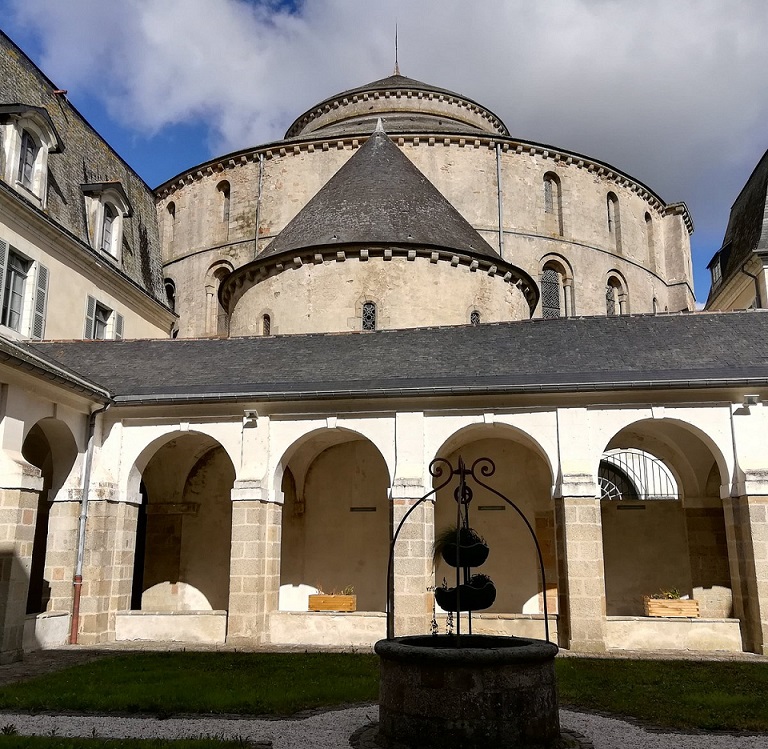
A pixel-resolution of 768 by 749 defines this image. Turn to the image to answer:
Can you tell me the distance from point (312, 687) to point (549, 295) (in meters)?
20.7

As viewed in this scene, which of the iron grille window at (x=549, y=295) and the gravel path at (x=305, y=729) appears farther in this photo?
the iron grille window at (x=549, y=295)

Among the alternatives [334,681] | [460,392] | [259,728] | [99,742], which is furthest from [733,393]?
[99,742]

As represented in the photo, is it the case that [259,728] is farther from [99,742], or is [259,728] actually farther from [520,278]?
[520,278]

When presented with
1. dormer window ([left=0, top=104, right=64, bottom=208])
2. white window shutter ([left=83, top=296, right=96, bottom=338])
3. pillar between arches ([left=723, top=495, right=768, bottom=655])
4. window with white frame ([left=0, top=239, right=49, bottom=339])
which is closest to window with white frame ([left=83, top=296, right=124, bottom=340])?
white window shutter ([left=83, top=296, right=96, bottom=338])

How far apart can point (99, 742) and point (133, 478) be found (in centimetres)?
846

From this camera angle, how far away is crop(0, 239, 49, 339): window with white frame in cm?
1783

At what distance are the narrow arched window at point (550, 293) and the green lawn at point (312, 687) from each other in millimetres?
17493

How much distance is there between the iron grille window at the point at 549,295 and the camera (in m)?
27.7

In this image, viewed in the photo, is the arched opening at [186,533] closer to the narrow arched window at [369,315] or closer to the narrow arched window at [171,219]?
the narrow arched window at [369,315]

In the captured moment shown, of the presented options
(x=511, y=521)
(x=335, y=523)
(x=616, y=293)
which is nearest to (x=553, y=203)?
(x=616, y=293)

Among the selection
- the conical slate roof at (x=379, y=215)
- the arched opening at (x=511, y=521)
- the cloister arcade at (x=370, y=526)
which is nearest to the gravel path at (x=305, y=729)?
the cloister arcade at (x=370, y=526)

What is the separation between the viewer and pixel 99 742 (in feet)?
21.3

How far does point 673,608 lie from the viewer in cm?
1454

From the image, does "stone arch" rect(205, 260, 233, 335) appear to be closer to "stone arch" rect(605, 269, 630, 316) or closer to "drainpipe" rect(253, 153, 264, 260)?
"drainpipe" rect(253, 153, 264, 260)
